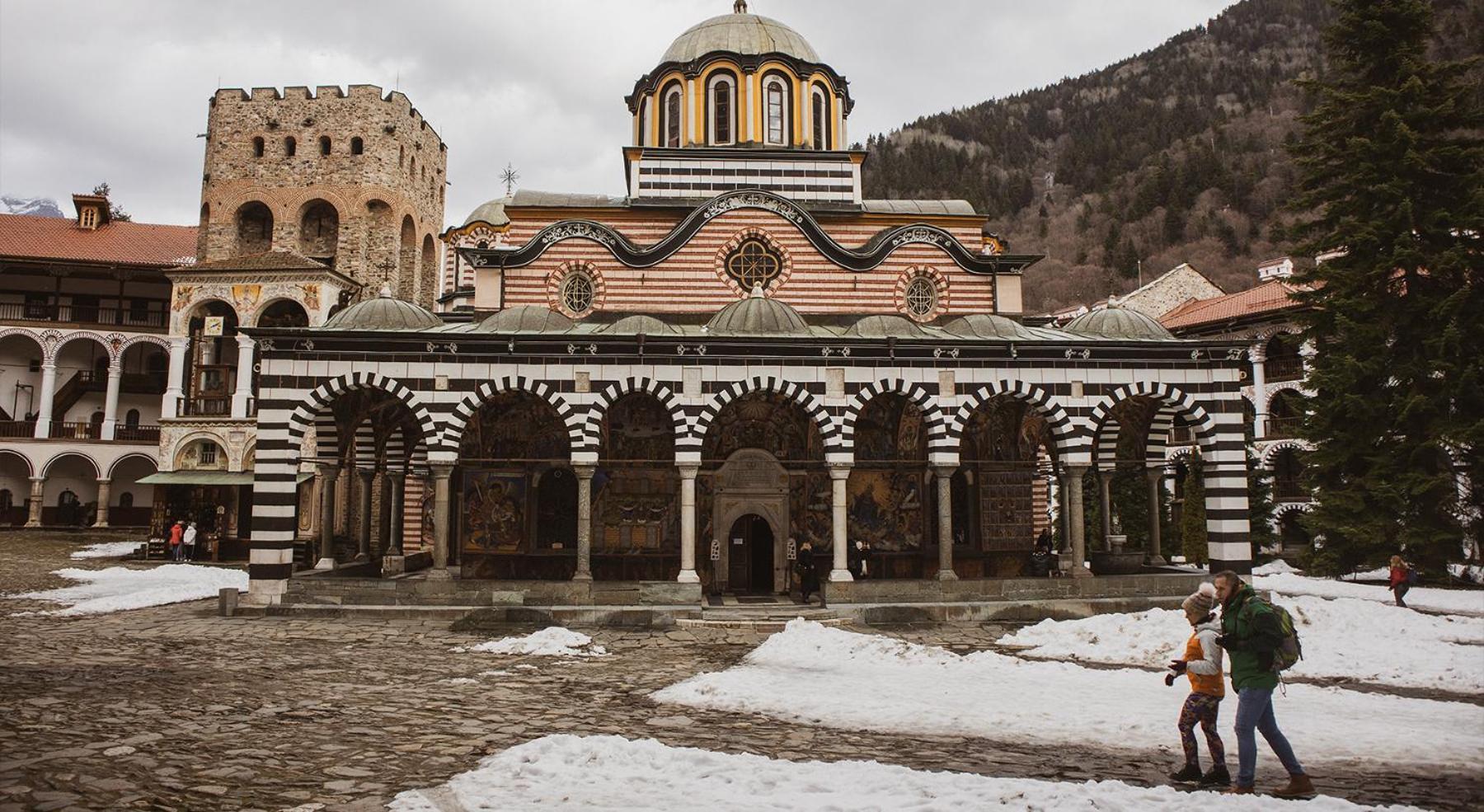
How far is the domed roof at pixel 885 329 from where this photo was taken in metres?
16.7

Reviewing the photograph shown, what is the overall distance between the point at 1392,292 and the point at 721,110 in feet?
54.3

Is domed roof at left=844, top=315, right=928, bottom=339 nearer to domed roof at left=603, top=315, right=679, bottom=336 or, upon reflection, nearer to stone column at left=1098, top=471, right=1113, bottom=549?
domed roof at left=603, top=315, right=679, bottom=336

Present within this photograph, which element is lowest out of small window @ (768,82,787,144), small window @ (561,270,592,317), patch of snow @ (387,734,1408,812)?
patch of snow @ (387,734,1408,812)

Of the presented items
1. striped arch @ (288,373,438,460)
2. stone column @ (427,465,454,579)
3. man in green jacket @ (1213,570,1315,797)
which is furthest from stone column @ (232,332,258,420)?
man in green jacket @ (1213,570,1315,797)

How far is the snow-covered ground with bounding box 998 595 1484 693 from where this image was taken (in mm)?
10367

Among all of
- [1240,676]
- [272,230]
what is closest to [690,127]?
[1240,676]

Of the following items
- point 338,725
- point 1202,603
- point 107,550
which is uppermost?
point 1202,603

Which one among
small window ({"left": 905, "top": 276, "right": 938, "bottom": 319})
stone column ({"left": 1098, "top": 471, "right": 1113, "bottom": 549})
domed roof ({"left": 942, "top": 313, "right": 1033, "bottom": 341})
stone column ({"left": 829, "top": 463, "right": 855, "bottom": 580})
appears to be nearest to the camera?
stone column ({"left": 829, "top": 463, "right": 855, "bottom": 580})

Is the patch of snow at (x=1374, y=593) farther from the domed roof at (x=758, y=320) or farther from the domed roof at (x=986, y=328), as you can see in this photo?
the domed roof at (x=758, y=320)

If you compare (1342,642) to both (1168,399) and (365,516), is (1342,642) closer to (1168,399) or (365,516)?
(1168,399)

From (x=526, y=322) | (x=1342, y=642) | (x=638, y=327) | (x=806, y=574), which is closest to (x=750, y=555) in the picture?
(x=806, y=574)

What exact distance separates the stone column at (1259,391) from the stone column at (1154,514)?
17119mm

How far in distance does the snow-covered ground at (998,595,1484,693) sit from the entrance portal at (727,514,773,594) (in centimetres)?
618

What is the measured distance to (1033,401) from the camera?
16.6 metres
